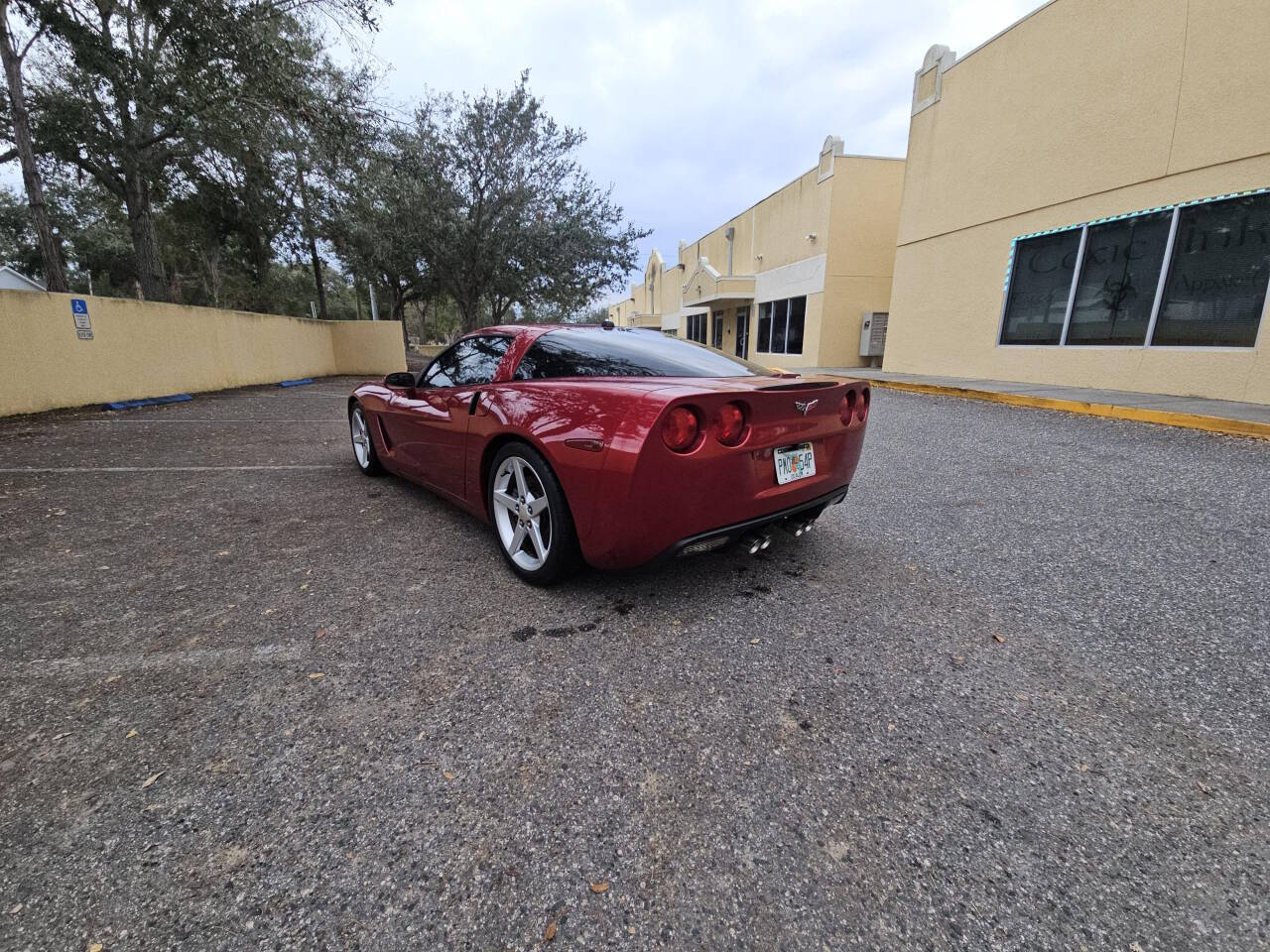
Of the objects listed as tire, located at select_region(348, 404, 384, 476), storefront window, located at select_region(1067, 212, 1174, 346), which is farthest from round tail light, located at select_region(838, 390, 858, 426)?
storefront window, located at select_region(1067, 212, 1174, 346)

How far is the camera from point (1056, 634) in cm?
219

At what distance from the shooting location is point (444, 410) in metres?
3.23

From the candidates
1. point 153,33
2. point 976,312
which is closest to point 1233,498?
point 976,312

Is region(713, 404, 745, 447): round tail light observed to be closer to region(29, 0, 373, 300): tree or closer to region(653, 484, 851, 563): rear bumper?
region(653, 484, 851, 563): rear bumper

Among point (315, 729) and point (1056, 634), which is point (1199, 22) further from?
point (315, 729)

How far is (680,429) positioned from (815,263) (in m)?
18.0

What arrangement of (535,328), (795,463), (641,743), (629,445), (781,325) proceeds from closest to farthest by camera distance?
Answer: 1. (641,743)
2. (629,445)
3. (795,463)
4. (535,328)
5. (781,325)

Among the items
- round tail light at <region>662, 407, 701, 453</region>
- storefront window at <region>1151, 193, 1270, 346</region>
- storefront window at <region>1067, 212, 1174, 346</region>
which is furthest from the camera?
storefront window at <region>1067, 212, 1174, 346</region>

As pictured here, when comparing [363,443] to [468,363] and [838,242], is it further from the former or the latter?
[838,242]

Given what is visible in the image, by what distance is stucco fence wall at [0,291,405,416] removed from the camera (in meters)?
7.53

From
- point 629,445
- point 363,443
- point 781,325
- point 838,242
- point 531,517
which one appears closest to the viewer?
point 629,445

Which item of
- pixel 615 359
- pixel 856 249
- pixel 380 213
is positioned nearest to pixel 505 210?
pixel 380 213

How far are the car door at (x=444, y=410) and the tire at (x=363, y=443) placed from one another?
2.34 feet

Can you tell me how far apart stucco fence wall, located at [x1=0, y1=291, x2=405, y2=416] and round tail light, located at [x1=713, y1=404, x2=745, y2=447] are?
10.1 m
